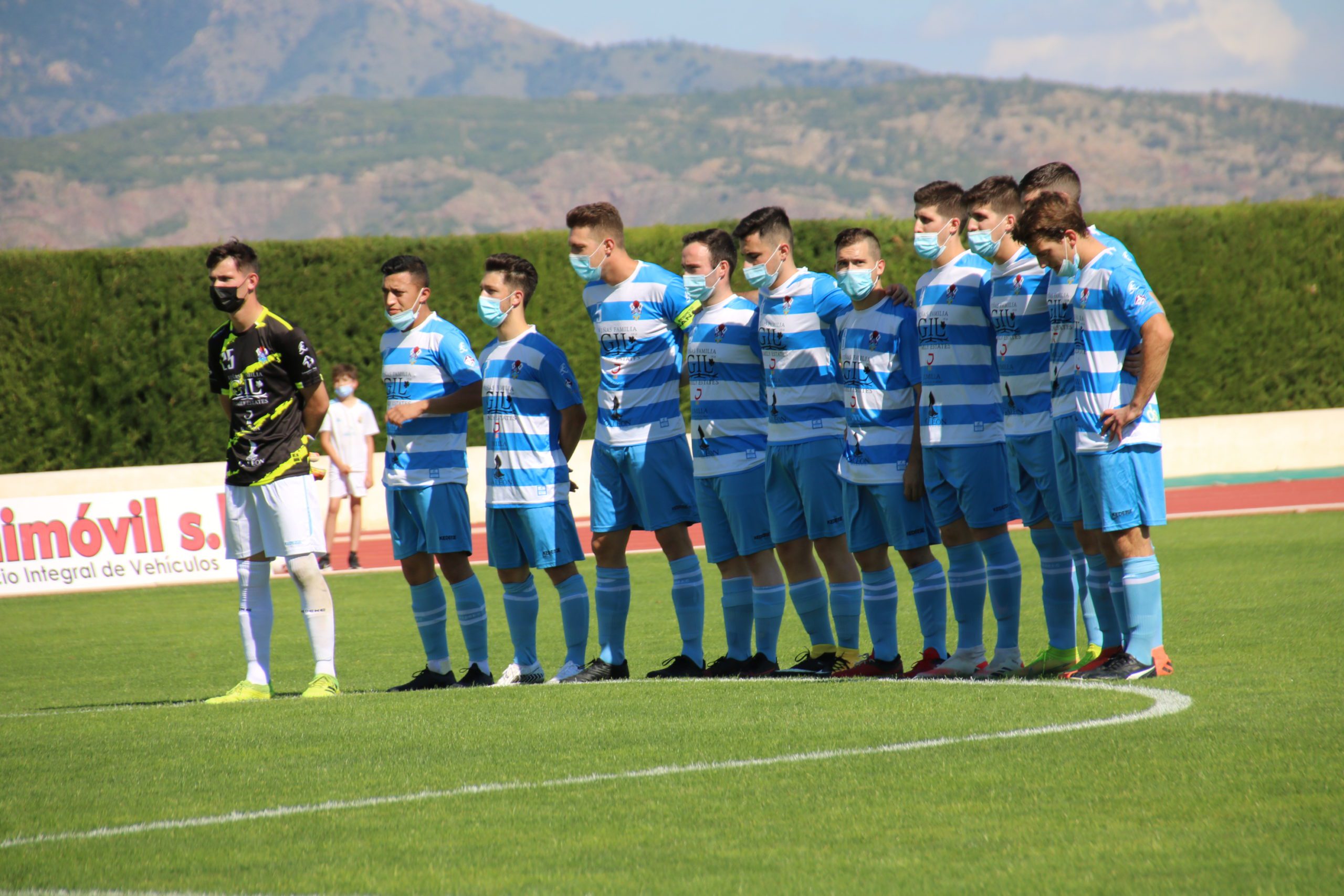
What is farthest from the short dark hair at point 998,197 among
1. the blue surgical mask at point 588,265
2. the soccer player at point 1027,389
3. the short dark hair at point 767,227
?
the blue surgical mask at point 588,265

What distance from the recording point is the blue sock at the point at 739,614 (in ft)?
24.8

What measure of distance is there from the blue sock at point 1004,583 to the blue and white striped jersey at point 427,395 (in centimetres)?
276

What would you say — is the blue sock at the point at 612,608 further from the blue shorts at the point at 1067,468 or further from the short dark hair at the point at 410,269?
the blue shorts at the point at 1067,468

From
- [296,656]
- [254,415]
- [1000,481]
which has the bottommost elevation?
[296,656]

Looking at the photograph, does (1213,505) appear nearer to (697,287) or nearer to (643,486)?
(697,287)

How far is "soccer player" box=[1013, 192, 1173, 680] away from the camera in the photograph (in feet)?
20.8

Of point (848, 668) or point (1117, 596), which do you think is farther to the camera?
point (848, 668)

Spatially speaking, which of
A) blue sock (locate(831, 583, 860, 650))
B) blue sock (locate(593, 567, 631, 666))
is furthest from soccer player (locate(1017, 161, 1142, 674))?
blue sock (locate(593, 567, 631, 666))

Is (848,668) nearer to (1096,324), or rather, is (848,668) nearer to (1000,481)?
(1000,481)

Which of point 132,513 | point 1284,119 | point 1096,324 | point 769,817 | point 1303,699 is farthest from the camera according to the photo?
point 1284,119

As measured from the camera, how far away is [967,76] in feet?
628

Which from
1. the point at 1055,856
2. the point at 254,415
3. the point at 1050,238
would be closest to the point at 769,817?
the point at 1055,856

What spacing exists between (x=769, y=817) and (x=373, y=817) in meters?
1.26

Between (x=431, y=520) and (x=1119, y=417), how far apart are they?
3515 mm
